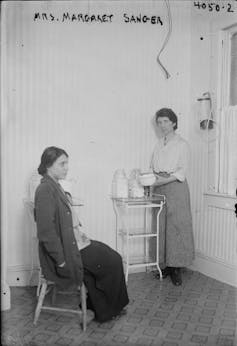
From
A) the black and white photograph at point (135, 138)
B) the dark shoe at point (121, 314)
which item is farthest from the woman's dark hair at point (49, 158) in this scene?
the dark shoe at point (121, 314)

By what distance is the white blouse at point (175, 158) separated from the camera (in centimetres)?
354

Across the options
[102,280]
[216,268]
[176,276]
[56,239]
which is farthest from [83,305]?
[216,268]

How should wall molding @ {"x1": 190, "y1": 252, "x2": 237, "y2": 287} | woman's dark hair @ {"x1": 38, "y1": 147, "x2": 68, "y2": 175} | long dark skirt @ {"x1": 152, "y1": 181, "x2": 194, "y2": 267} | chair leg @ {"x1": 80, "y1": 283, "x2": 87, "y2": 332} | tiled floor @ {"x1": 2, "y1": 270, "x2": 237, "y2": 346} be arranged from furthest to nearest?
long dark skirt @ {"x1": 152, "y1": 181, "x2": 194, "y2": 267} → wall molding @ {"x1": 190, "y1": 252, "x2": 237, "y2": 287} → woman's dark hair @ {"x1": 38, "y1": 147, "x2": 68, "y2": 175} → chair leg @ {"x1": 80, "y1": 283, "x2": 87, "y2": 332} → tiled floor @ {"x1": 2, "y1": 270, "x2": 237, "y2": 346}

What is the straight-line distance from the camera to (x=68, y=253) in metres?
2.43

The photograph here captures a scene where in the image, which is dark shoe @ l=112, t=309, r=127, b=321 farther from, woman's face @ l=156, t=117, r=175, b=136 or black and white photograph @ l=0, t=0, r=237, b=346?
woman's face @ l=156, t=117, r=175, b=136

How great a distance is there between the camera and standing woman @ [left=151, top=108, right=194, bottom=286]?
354cm

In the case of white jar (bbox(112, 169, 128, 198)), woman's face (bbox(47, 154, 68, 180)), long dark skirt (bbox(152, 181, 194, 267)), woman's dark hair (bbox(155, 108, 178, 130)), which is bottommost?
long dark skirt (bbox(152, 181, 194, 267))

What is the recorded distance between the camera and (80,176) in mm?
3586

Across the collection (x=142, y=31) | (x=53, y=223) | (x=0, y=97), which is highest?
(x=142, y=31)

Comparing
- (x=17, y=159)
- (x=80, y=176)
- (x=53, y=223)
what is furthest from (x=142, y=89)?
(x=53, y=223)

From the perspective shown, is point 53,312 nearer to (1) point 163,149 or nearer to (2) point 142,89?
(1) point 163,149

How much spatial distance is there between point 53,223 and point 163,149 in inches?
59.2

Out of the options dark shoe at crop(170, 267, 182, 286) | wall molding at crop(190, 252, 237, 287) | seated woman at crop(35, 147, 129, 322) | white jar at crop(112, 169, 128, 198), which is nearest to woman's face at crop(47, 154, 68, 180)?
seated woman at crop(35, 147, 129, 322)

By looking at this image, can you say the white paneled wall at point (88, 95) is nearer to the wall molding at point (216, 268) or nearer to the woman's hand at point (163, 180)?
the woman's hand at point (163, 180)
